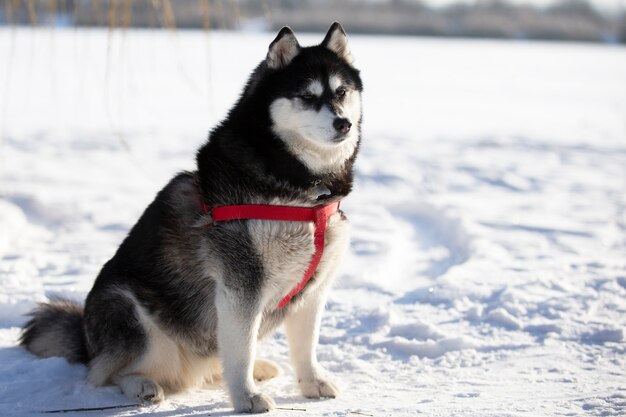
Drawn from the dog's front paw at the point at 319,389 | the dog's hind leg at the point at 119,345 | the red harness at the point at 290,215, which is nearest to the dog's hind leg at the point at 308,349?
the dog's front paw at the point at 319,389

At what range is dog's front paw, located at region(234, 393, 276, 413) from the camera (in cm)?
258

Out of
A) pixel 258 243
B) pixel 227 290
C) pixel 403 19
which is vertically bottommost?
pixel 227 290

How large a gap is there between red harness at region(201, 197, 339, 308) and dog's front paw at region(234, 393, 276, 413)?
347 millimetres

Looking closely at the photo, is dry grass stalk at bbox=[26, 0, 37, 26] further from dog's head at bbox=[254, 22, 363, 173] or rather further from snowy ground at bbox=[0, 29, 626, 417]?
dog's head at bbox=[254, 22, 363, 173]

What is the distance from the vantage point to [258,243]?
250 centimetres

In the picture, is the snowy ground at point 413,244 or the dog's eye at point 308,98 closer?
the dog's eye at point 308,98

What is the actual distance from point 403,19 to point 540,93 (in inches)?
1019

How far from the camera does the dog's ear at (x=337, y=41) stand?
2.86 meters

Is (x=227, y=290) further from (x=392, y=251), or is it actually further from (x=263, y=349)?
(x=392, y=251)

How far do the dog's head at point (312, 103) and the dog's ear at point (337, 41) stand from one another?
56mm

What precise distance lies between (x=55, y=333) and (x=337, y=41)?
1682 millimetres

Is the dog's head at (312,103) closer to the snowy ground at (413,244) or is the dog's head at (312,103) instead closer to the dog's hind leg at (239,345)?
the snowy ground at (413,244)

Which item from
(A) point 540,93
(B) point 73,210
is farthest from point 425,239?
(A) point 540,93

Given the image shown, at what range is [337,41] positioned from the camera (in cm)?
289
